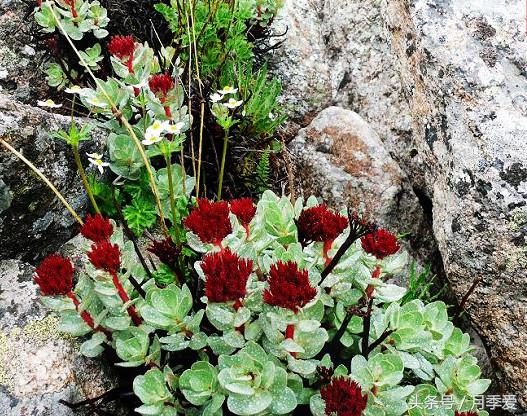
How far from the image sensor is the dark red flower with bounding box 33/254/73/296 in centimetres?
234

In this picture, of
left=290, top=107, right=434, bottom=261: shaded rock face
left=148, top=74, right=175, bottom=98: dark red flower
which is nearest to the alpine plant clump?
left=148, top=74, right=175, bottom=98: dark red flower

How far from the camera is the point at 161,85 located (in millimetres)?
3076

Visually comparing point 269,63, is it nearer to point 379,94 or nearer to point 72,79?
point 379,94

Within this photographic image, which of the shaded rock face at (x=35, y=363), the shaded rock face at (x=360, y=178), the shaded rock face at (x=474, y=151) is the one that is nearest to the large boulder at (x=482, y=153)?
the shaded rock face at (x=474, y=151)

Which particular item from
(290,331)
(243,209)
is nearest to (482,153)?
(243,209)

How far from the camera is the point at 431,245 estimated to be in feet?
13.1

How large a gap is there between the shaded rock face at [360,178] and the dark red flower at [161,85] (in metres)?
1.27

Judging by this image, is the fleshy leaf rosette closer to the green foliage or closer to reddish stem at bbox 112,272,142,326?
reddish stem at bbox 112,272,142,326

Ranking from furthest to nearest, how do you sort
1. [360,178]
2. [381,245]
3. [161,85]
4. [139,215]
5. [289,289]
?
[360,178] → [139,215] → [161,85] → [381,245] → [289,289]

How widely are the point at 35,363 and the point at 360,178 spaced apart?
221cm

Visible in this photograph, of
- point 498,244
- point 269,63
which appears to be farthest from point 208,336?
point 269,63

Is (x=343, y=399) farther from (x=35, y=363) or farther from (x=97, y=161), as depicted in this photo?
(x=97, y=161)

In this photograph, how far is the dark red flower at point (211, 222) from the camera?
7.43 ft

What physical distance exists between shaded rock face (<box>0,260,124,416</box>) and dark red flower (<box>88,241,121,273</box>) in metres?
0.58
